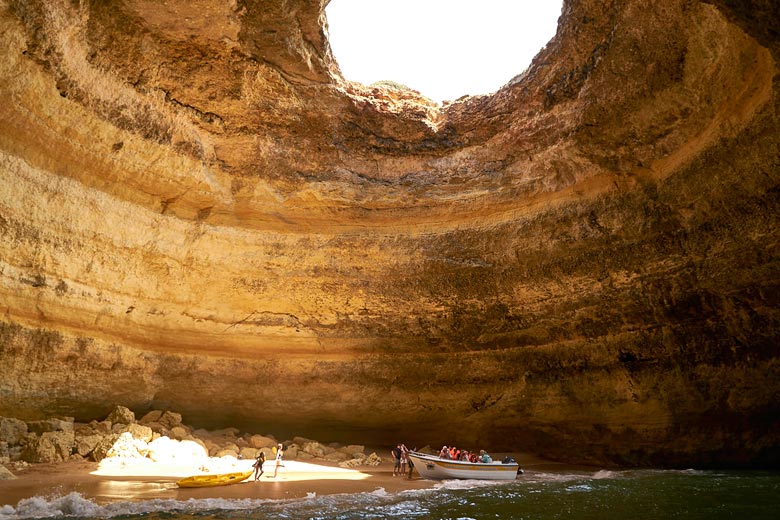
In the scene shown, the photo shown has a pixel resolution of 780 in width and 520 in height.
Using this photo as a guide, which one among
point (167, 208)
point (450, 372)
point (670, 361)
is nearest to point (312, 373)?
point (450, 372)

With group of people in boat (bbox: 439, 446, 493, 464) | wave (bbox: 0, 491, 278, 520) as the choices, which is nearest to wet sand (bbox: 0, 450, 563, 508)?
wave (bbox: 0, 491, 278, 520)

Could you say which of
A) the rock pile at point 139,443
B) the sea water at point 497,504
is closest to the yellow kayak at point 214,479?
the rock pile at point 139,443

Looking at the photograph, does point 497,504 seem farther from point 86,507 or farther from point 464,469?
point 86,507

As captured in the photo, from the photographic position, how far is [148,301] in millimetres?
11664

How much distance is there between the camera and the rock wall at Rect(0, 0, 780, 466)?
31.4 ft

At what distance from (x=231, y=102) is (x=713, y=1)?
890cm

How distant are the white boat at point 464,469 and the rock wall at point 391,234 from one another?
321cm

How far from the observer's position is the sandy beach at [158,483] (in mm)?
7148

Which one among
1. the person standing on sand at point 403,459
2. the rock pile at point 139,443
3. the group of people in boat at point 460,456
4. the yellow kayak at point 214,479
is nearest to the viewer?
the yellow kayak at point 214,479

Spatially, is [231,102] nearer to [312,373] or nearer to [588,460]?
[312,373]

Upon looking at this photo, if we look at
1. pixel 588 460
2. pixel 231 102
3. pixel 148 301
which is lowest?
pixel 588 460

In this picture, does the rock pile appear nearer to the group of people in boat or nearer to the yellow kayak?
the yellow kayak

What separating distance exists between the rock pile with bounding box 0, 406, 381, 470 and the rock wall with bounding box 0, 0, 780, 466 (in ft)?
2.01

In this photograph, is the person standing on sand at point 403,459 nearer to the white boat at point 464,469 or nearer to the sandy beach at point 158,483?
the sandy beach at point 158,483
